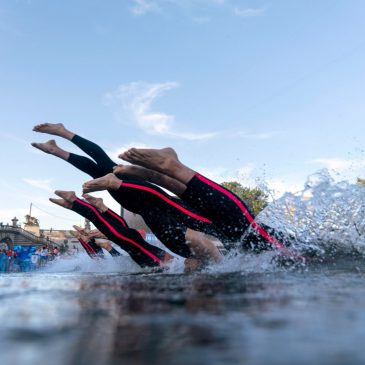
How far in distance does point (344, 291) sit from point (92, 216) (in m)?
4.76

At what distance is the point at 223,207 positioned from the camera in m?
2.65

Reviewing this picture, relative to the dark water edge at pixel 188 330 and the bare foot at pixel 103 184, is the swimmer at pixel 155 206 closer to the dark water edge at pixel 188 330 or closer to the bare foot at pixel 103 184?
the bare foot at pixel 103 184

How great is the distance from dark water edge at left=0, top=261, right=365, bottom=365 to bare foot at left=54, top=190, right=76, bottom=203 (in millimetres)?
4646

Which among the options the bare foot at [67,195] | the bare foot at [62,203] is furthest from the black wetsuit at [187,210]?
the bare foot at [62,203]

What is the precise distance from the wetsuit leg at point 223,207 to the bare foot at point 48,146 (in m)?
2.61

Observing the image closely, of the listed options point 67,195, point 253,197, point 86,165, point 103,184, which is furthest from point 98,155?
point 253,197

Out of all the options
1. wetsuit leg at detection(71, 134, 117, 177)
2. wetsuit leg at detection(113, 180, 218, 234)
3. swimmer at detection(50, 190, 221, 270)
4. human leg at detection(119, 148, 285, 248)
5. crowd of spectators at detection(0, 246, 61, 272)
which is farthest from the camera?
crowd of spectators at detection(0, 246, 61, 272)

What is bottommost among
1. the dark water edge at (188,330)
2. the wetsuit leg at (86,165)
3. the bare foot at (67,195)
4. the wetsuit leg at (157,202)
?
the dark water edge at (188,330)

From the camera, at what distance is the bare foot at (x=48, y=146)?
190 inches

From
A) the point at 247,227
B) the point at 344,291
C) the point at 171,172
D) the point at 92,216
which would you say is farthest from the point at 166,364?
the point at 92,216

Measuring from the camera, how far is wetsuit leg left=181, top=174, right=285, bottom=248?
8.45 ft

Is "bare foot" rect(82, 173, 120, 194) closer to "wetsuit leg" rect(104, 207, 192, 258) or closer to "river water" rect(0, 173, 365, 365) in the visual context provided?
"wetsuit leg" rect(104, 207, 192, 258)

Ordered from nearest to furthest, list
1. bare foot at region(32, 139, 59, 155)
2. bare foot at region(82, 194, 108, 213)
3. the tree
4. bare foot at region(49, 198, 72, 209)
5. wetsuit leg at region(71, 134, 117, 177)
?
wetsuit leg at region(71, 134, 117, 177)
bare foot at region(32, 139, 59, 155)
bare foot at region(82, 194, 108, 213)
bare foot at region(49, 198, 72, 209)
the tree

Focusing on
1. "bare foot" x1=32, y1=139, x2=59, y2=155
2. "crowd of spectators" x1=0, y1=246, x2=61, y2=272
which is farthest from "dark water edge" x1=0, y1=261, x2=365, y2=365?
"crowd of spectators" x1=0, y1=246, x2=61, y2=272
